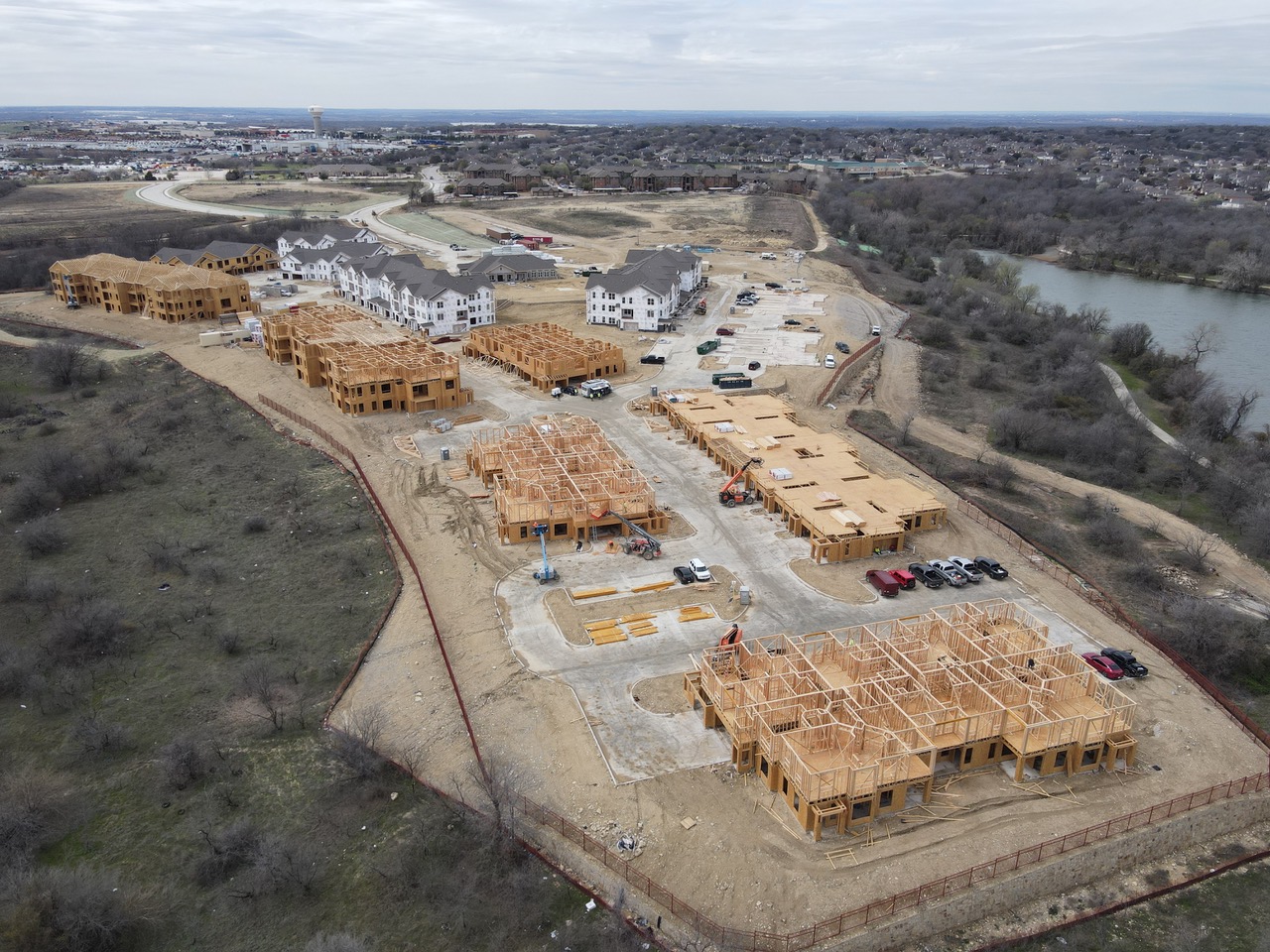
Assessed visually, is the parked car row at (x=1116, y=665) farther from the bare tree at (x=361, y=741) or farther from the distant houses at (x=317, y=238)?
the distant houses at (x=317, y=238)

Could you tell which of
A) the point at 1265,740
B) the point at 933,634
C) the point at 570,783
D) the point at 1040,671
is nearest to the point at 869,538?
the point at 933,634

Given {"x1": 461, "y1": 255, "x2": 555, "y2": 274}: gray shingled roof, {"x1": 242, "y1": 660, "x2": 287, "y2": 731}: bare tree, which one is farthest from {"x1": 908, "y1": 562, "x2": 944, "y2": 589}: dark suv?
{"x1": 461, "y1": 255, "x2": 555, "y2": 274}: gray shingled roof

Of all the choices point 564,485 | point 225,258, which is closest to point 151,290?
point 225,258

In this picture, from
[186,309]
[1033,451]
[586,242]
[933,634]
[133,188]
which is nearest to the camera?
[933,634]

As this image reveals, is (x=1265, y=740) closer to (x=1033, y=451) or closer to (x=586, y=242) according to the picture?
(x=1033, y=451)

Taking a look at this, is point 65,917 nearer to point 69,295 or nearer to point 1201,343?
point 69,295

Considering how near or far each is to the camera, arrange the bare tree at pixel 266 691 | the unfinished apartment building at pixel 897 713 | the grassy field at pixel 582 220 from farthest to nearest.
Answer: the grassy field at pixel 582 220, the bare tree at pixel 266 691, the unfinished apartment building at pixel 897 713

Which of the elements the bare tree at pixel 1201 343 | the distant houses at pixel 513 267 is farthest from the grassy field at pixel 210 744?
the bare tree at pixel 1201 343
